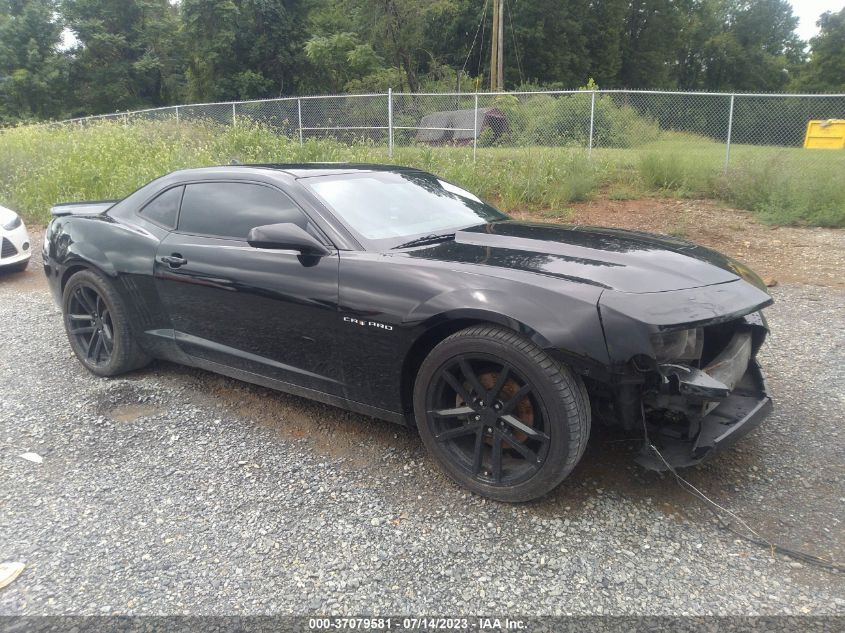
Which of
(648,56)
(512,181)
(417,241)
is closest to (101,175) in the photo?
(512,181)

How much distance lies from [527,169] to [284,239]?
832 cm

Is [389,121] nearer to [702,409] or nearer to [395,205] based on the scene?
[395,205]

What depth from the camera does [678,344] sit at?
2559 millimetres

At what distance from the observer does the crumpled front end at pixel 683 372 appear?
95.9 inches

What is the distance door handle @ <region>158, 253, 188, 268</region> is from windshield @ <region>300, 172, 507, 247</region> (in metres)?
0.92

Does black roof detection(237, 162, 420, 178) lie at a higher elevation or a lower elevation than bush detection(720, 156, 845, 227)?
higher

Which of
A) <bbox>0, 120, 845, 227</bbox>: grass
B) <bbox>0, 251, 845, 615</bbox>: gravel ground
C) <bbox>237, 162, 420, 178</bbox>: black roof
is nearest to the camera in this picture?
<bbox>0, 251, 845, 615</bbox>: gravel ground

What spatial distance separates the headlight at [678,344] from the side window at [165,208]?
Result: 303 centimetres

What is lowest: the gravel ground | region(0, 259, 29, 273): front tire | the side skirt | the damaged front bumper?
the gravel ground

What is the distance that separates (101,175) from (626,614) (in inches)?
457

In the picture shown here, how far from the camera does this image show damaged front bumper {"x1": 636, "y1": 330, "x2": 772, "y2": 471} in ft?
8.07

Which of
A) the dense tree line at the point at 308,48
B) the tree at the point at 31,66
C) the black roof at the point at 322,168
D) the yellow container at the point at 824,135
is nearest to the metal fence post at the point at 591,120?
the yellow container at the point at 824,135

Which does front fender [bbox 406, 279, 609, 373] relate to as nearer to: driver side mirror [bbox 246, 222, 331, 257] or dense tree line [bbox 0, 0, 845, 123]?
driver side mirror [bbox 246, 222, 331, 257]

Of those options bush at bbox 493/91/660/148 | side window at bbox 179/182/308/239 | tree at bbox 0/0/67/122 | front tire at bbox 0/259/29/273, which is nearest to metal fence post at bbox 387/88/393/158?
bush at bbox 493/91/660/148
